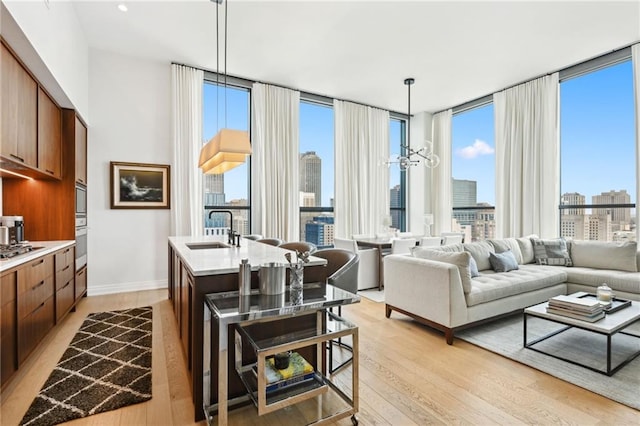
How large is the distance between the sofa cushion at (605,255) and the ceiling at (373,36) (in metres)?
2.67

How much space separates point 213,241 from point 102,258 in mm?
2182

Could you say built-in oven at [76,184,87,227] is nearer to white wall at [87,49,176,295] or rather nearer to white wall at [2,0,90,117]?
white wall at [87,49,176,295]

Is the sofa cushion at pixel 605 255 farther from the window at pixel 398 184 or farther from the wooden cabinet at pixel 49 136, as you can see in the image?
the wooden cabinet at pixel 49 136

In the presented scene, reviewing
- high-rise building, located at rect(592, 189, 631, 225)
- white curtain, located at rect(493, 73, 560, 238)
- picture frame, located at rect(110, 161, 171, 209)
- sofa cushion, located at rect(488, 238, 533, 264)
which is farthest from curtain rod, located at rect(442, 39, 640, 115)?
picture frame, located at rect(110, 161, 171, 209)

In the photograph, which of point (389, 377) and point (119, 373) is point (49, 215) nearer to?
point (119, 373)

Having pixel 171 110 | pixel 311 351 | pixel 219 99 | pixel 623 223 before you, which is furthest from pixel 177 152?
pixel 623 223

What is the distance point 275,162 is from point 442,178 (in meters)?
3.91

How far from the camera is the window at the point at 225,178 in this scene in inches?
215

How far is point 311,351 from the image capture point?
88.5 inches

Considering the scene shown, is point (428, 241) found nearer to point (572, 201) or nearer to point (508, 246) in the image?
point (508, 246)

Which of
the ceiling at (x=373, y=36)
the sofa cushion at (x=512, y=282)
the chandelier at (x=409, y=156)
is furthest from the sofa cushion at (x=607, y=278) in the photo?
the ceiling at (x=373, y=36)

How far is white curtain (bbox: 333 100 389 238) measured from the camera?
674 centimetres

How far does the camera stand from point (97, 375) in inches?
93.0

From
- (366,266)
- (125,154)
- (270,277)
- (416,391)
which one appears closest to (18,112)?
(125,154)
